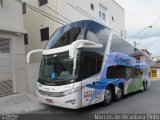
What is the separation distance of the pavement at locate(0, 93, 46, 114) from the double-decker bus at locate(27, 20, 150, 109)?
33.9 inches

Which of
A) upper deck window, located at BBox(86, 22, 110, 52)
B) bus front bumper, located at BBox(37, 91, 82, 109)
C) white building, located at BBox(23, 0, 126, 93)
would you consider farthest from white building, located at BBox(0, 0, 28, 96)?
upper deck window, located at BBox(86, 22, 110, 52)

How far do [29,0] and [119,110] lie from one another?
14698 mm

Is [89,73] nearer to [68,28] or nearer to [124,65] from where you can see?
[68,28]

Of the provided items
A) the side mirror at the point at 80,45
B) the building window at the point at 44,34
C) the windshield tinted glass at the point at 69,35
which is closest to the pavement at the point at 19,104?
the windshield tinted glass at the point at 69,35

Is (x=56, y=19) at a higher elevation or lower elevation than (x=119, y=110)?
higher

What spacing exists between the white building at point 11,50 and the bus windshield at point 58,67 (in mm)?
3523

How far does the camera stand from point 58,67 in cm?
985

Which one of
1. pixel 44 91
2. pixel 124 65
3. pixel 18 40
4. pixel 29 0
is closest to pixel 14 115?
pixel 44 91

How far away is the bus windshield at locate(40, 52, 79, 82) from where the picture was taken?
934cm

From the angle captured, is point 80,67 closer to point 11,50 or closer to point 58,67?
point 58,67

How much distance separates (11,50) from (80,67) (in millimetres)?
5902

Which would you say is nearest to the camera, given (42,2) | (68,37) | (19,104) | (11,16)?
(68,37)

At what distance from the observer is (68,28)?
34.8 feet

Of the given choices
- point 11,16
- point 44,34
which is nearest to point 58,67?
point 11,16
